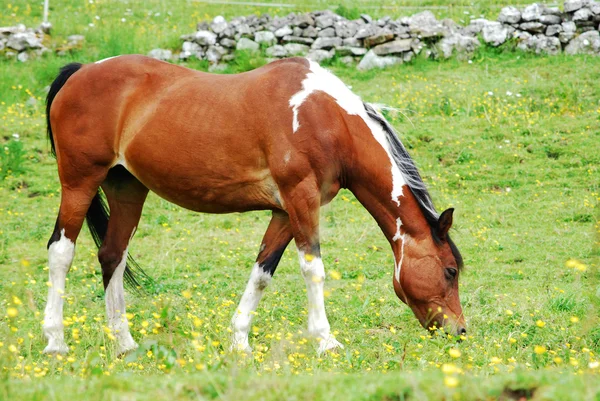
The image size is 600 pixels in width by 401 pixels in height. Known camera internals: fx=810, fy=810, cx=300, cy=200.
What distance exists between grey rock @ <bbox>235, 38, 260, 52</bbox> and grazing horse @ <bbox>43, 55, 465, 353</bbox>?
841 centimetres

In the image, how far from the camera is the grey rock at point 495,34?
14.2 m

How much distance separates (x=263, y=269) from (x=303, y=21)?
387 inches

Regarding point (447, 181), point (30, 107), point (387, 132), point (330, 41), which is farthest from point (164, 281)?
point (330, 41)

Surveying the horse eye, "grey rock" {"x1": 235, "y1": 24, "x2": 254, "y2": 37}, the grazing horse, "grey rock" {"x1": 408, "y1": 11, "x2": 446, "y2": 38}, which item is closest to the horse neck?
the grazing horse

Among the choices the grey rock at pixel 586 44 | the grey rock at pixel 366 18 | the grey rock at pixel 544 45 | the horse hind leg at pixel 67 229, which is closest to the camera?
the horse hind leg at pixel 67 229

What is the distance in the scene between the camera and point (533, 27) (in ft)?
46.4

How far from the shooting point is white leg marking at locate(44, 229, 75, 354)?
18.4 ft

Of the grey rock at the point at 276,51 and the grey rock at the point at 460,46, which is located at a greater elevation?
the grey rock at the point at 460,46

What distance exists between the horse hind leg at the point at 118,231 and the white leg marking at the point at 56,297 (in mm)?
332

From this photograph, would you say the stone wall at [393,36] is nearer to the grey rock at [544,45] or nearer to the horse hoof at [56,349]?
the grey rock at [544,45]

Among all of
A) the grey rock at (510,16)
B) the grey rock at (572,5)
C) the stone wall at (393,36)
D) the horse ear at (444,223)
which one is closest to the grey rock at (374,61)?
the stone wall at (393,36)

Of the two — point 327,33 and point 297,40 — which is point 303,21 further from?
point 327,33

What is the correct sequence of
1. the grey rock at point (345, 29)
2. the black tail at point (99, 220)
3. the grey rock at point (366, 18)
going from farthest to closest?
the grey rock at point (366, 18), the grey rock at point (345, 29), the black tail at point (99, 220)

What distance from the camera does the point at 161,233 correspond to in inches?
359
